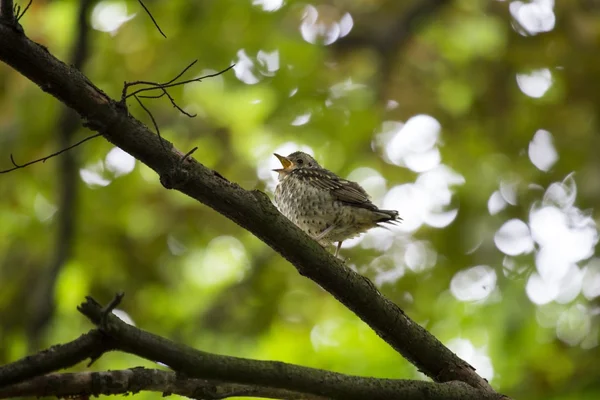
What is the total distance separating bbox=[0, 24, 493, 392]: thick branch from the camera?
2.58 meters

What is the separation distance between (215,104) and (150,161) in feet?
16.5

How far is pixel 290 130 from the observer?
7.25m

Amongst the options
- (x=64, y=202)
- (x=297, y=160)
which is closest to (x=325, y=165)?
(x=297, y=160)

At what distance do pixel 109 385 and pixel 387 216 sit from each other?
337 centimetres

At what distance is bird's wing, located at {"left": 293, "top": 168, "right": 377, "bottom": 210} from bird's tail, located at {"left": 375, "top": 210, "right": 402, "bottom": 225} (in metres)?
0.06

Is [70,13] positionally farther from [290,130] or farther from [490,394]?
[490,394]

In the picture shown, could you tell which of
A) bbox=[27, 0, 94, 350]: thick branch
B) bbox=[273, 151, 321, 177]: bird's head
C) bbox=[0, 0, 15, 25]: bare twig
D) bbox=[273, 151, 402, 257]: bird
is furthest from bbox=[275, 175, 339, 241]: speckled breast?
bbox=[0, 0, 15, 25]: bare twig

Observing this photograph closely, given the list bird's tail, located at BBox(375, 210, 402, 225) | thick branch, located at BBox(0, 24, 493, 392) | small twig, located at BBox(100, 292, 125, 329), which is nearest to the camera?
small twig, located at BBox(100, 292, 125, 329)

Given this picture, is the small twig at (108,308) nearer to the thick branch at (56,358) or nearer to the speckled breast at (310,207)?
the thick branch at (56,358)

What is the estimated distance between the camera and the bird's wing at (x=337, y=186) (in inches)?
224

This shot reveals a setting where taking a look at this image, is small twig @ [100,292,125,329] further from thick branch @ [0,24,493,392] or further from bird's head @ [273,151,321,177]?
bird's head @ [273,151,321,177]

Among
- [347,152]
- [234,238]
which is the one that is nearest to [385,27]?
[347,152]

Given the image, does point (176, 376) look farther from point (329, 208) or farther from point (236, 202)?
point (329, 208)

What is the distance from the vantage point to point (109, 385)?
2.58 meters
